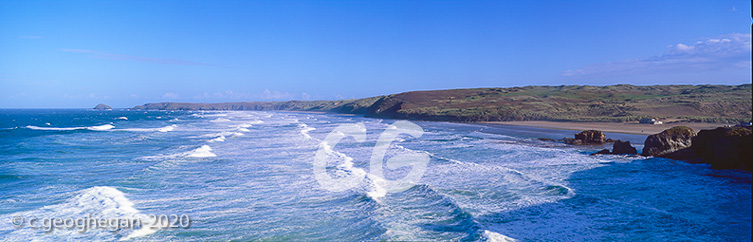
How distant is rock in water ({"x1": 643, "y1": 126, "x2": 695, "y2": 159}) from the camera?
18906 mm

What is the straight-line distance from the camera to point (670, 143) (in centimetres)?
1923

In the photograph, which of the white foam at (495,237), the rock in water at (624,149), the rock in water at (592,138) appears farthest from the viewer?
the rock in water at (592,138)

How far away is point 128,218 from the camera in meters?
10.2

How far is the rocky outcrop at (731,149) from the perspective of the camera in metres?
13.9

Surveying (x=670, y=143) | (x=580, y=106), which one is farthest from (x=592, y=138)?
(x=580, y=106)

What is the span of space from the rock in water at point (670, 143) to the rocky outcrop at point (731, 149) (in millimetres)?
2447

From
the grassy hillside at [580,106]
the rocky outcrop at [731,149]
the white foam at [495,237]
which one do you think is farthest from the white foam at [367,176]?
the grassy hillside at [580,106]

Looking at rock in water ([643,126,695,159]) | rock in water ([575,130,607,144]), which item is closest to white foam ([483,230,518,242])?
rock in water ([643,126,695,159])

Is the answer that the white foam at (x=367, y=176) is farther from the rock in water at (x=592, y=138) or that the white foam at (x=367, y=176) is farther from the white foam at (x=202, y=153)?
the rock in water at (x=592, y=138)

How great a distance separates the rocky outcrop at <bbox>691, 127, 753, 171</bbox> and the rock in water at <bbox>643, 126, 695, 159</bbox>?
2447 mm

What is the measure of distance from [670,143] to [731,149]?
4.77m

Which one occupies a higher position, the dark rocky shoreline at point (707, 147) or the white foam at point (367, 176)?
the dark rocky shoreline at point (707, 147)

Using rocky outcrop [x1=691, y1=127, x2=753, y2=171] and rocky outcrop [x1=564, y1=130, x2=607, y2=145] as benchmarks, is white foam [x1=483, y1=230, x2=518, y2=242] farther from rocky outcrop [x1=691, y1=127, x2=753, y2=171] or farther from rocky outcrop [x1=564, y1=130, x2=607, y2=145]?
rocky outcrop [x1=564, y1=130, x2=607, y2=145]

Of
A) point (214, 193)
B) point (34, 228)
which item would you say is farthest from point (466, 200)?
point (34, 228)
